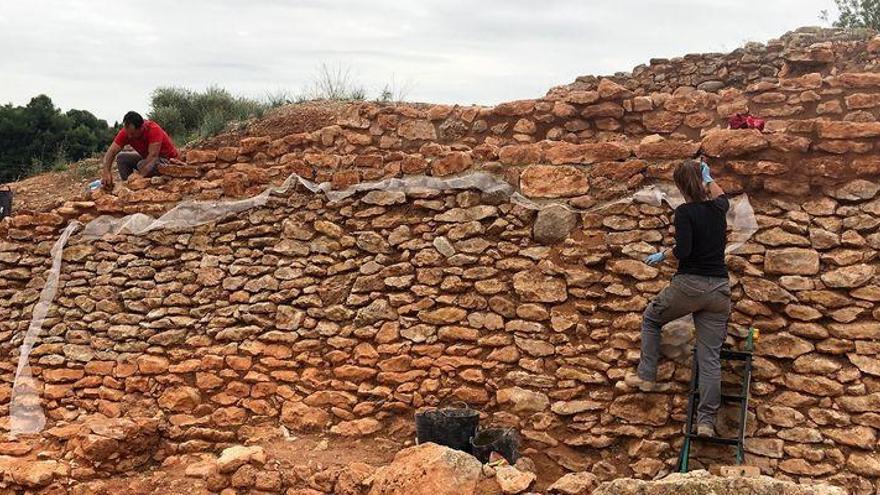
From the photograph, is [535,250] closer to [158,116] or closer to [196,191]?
[196,191]

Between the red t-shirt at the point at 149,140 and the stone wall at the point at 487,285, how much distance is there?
34cm

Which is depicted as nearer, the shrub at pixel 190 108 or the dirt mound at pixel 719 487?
the dirt mound at pixel 719 487

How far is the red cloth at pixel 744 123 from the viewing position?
17.0 feet

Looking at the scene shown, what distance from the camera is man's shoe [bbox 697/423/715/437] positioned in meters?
4.31

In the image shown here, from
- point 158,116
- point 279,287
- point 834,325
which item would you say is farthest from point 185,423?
point 158,116

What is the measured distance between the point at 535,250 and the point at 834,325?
1896 millimetres

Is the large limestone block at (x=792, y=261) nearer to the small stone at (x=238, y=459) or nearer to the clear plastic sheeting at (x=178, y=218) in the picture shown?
the clear plastic sheeting at (x=178, y=218)

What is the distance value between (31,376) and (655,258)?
5.04m

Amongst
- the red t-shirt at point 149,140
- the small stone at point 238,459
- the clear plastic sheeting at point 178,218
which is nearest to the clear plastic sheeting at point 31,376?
the clear plastic sheeting at point 178,218

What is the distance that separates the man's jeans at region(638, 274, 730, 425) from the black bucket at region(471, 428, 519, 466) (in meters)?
1.13

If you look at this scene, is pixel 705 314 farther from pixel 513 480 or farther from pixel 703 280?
pixel 513 480

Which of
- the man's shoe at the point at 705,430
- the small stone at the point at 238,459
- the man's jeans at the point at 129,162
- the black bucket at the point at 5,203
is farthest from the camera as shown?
the black bucket at the point at 5,203

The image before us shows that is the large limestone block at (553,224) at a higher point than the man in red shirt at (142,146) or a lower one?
lower

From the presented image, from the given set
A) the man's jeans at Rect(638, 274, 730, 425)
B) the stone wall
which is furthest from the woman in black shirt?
the stone wall
